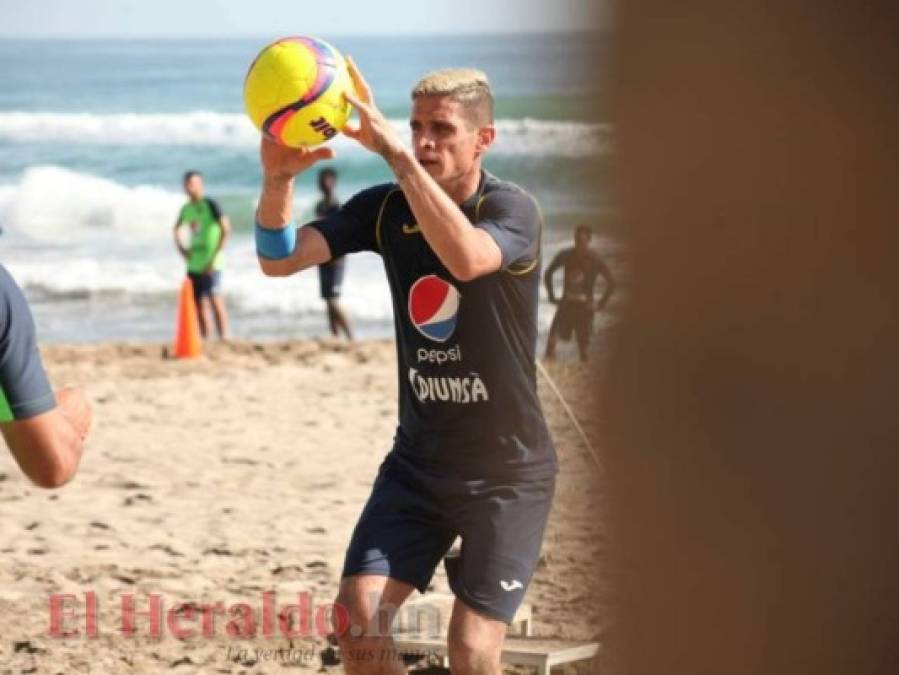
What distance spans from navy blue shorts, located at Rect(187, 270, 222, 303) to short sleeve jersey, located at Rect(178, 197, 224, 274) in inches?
2.2

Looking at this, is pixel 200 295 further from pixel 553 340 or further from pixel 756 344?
pixel 756 344

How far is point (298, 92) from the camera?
3.62 meters

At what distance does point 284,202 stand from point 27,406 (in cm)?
90

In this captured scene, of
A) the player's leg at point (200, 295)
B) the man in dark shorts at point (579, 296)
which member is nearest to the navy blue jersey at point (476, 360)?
the man in dark shorts at point (579, 296)

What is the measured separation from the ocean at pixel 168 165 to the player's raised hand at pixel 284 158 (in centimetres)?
60

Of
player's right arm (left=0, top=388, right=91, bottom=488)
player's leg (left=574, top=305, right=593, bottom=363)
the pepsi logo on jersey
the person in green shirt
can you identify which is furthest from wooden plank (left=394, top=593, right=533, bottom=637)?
the person in green shirt

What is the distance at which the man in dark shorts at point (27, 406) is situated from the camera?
11.1 feet

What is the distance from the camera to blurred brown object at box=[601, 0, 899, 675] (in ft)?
4.09

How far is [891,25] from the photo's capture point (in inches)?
51.0

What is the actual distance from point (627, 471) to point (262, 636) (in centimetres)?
488

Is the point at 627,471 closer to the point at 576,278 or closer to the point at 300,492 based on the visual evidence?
the point at 576,278

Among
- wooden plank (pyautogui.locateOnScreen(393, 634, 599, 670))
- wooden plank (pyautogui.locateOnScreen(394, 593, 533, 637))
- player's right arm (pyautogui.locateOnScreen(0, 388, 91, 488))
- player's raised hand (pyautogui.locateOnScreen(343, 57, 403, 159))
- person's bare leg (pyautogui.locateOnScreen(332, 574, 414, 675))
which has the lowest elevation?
wooden plank (pyautogui.locateOnScreen(394, 593, 533, 637))

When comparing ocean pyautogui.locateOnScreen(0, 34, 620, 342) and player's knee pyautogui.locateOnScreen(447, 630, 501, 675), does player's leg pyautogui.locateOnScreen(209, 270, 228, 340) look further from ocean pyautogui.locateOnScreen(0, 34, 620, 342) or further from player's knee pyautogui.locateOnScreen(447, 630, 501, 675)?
player's knee pyautogui.locateOnScreen(447, 630, 501, 675)

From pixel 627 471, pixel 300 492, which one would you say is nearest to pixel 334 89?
pixel 627 471
